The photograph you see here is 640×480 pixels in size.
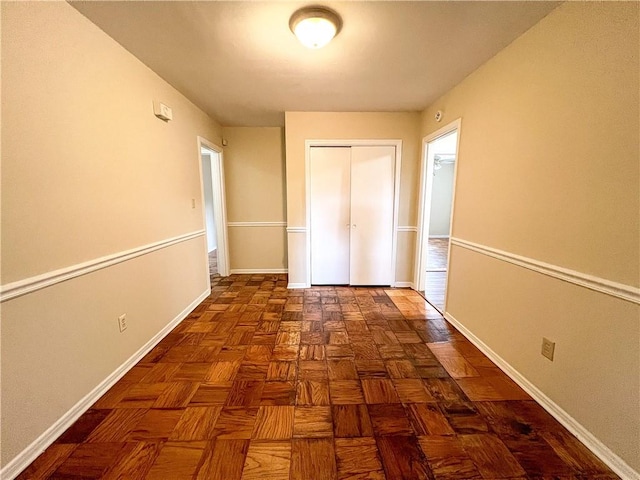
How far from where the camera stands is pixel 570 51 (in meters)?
1.27

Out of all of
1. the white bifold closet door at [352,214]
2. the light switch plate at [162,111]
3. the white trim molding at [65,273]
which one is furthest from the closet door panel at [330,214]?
the white trim molding at [65,273]

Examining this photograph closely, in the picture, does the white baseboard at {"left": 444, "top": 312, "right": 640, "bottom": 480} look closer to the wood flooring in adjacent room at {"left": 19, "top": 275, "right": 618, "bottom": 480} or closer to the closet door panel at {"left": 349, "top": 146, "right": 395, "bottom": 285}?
the wood flooring in adjacent room at {"left": 19, "top": 275, "right": 618, "bottom": 480}

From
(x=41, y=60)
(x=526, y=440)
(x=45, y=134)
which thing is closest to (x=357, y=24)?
(x=41, y=60)

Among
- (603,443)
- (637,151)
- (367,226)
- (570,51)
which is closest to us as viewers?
(637,151)

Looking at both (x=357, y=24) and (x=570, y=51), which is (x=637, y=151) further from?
(x=357, y=24)

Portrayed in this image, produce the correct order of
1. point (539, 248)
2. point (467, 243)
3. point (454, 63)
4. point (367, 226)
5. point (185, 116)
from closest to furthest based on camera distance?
point (539, 248) < point (454, 63) < point (467, 243) < point (185, 116) < point (367, 226)

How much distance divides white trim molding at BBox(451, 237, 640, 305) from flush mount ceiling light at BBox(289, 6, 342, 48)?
1821mm

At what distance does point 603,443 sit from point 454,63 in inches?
96.1

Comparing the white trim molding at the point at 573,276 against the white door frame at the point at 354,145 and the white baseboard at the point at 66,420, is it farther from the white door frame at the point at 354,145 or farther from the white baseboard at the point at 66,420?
the white baseboard at the point at 66,420

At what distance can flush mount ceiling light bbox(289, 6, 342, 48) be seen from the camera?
1.36 metres

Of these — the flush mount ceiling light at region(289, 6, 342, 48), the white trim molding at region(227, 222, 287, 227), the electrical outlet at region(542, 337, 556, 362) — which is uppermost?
the flush mount ceiling light at region(289, 6, 342, 48)

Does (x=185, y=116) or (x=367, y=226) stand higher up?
(x=185, y=116)

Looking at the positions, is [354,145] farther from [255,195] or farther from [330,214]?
[255,195]

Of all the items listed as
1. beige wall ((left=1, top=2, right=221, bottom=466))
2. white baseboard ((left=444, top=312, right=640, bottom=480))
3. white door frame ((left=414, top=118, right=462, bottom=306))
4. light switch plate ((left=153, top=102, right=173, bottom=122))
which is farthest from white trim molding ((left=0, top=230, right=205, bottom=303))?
white door frame ((left=414, top=118, right=462, bottom=306))
